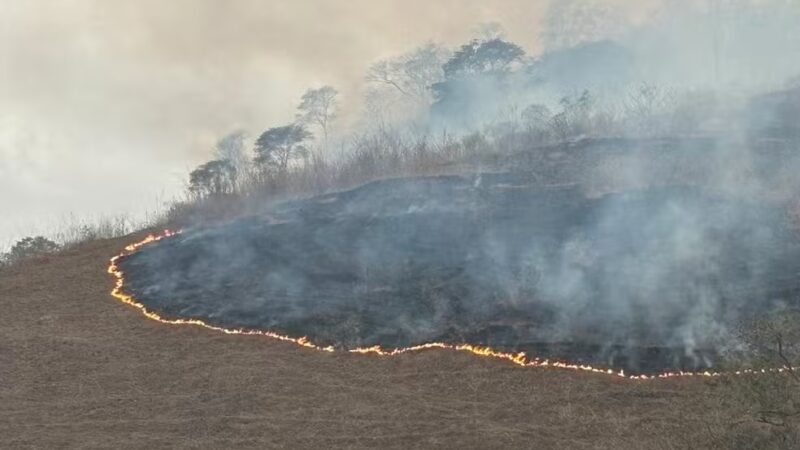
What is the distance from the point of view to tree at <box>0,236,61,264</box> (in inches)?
776

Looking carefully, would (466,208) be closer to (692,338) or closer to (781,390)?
(692,338)

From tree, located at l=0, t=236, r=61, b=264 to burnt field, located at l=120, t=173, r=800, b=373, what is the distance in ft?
12.6

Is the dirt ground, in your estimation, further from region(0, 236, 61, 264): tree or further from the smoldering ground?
region(0, 236, 61, 264): tree

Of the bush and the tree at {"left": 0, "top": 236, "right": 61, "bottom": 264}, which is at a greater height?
the tree at {"left": 0, "top": 236, "right": 61, "bottom": 264}

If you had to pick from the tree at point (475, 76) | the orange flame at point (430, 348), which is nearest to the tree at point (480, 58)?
the tree at point (475, 76)

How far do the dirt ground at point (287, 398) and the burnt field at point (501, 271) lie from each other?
0.75 m

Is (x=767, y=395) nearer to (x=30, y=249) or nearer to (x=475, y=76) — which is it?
(x=30, y=249)

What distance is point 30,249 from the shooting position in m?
20.2

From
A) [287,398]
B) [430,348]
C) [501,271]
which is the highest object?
[501,271]

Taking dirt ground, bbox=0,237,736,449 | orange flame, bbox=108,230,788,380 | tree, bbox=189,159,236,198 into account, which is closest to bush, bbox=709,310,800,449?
dirt ground, bbox=0,237,736,449

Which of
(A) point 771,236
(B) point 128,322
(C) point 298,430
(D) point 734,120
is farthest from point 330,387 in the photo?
(D) point 734,120

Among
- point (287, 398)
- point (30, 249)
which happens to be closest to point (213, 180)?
point (30, 249)

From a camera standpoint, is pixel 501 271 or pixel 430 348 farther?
pixel 501 271

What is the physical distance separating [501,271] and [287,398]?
15.1ft
